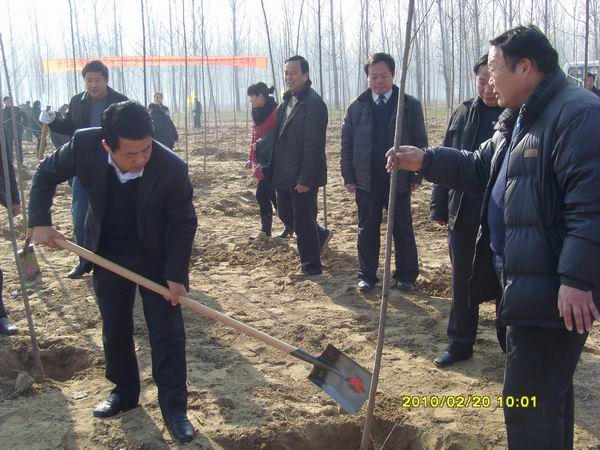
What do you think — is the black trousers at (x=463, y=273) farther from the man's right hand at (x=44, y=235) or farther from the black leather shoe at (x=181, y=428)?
the man's right hand at (x=44, y=235)

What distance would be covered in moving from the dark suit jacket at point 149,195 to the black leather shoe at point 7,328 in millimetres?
1576

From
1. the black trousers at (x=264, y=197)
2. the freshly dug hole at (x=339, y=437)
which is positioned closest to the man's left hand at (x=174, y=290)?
the freshly dug hole at (x=339, y=437)

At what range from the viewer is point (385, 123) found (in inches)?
185

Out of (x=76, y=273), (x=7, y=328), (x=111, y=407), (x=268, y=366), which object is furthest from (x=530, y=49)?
(x=76, y=273)

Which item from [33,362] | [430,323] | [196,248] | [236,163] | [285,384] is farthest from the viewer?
[236,163]

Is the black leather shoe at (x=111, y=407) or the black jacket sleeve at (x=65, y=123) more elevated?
the black jacket sleeve at (x=65, y=123)

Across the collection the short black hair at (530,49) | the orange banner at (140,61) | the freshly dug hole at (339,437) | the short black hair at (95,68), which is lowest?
the freshly dug hole at (339,437)

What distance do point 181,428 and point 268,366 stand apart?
897 millimetres

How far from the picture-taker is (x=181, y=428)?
2.94 meters

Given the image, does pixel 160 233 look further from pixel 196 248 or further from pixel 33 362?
pixel 196 248

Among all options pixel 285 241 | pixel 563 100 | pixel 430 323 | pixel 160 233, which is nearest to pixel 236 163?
pixel 285 241

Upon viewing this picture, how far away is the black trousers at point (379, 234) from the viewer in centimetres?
481

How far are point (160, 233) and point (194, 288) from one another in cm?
244
